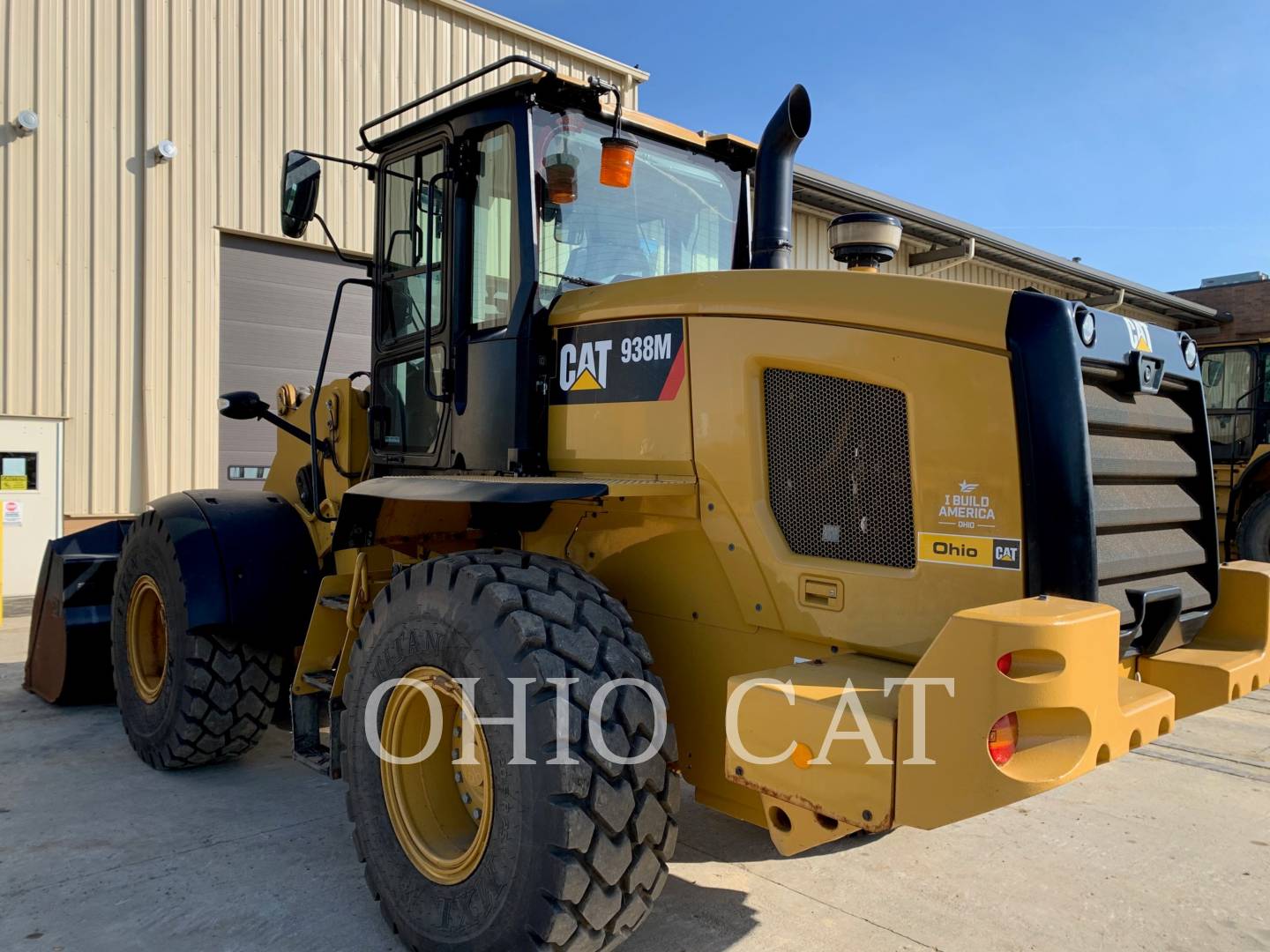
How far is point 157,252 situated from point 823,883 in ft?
30.5

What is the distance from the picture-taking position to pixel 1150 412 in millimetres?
3061

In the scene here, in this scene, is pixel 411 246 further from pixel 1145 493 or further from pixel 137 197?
pixel 137 197

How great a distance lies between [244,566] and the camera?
438 centimetres

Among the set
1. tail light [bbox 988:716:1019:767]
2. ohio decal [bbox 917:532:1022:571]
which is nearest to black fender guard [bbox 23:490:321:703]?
ohio decal [bbox 917:532:1022:571]

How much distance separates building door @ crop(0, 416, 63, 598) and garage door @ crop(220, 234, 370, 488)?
5.20 ft

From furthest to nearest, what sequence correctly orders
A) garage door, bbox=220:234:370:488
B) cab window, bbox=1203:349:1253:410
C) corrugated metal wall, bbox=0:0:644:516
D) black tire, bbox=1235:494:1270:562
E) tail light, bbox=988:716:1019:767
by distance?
cab window, bbox=1203:349:1253:410 → garage door, bbox=220:234:370:488 → black tire, bbox=1235:494:1270:562 → corrugated metal wall, bbox=0:0:644:516 → tail light, bbox=988:716:1019:767

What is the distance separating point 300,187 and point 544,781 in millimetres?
2603

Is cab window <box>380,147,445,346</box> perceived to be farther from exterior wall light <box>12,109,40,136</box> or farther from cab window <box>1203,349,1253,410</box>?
cab window <box>1203,349,1253,410</box>

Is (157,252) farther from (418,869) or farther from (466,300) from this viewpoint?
(418,869)

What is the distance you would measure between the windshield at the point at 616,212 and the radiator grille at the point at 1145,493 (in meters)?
1.66

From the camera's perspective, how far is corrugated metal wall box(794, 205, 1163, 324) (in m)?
14.4

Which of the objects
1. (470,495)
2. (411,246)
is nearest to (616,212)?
(411,246)

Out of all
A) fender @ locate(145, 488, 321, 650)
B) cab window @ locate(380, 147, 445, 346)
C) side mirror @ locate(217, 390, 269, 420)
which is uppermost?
cab window @ locate(380, 147, 445, 346)

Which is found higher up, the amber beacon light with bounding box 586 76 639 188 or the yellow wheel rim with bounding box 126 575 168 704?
the amber beacon light with bounding box 586 76 639 188
